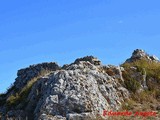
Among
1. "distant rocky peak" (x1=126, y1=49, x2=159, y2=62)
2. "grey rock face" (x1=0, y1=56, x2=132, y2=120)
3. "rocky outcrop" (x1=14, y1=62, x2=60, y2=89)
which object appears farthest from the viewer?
"rocky outcrop" (x1=14, y1=62, x2=60, y2=89)

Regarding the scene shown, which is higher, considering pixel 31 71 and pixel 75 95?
pixel 31 71

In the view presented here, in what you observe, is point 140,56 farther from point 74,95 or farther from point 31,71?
point 74,95

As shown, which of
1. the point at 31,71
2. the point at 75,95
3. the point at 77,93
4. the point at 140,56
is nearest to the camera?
the point at 75,95

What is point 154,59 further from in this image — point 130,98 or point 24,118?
point 24,118

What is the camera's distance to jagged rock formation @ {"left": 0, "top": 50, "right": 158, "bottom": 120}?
21.8 meters

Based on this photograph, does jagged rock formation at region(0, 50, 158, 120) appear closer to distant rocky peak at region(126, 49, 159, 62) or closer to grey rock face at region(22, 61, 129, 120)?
grey rock face at region(22, 61, 129, 120)

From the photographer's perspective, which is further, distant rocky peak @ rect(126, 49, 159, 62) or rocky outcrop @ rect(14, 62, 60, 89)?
rocky outcrop @ rect(14, 62, 60, 89)

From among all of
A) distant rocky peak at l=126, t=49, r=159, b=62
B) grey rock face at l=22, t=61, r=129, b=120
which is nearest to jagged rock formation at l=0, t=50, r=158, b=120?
grey rock face at l=22, t=61, r=129, b=120

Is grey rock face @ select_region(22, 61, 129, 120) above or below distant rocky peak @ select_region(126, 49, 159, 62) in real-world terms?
below

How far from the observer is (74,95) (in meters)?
22.3

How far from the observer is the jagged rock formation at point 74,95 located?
21750mm

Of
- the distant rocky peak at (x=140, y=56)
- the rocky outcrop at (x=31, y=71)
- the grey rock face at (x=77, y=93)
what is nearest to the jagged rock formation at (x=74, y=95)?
the grey rock face at (x=77, y=93)

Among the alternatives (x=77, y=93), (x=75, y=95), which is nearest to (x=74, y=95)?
(x=75, y=95)

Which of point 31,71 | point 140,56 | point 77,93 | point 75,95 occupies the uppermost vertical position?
point 31,71
